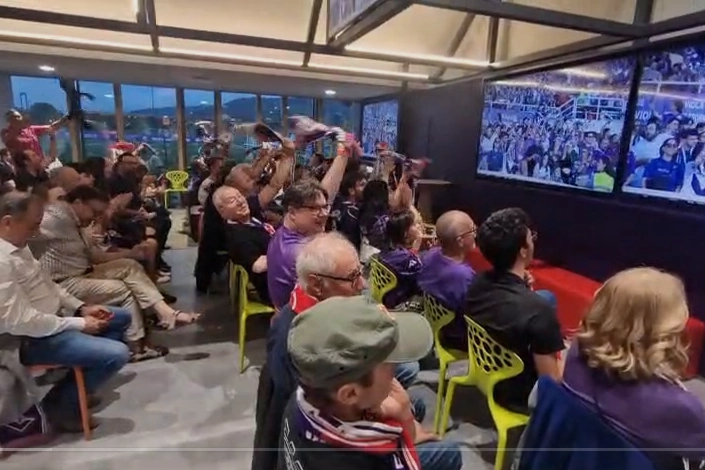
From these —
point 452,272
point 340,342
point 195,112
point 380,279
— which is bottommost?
point 380,279

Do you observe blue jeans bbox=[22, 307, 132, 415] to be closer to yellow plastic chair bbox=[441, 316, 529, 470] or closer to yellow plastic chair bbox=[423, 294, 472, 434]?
yellow plastic chair bbox=[423, 294, 472, 434]

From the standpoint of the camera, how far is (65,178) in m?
3.37

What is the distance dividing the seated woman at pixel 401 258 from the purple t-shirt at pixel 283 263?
749mm

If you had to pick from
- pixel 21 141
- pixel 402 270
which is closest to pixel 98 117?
pixel 21 141

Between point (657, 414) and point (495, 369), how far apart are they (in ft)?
2.41

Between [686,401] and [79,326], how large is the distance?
2368 mm

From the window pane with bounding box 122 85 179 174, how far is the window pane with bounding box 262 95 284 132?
1948 mm

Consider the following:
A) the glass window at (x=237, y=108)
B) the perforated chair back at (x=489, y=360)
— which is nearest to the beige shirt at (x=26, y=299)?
the perforated chair back at (x=489, y=360)

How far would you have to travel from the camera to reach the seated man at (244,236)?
290cm

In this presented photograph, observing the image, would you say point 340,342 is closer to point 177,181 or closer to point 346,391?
point 346,391

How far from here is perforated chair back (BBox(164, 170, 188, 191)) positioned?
9.22 m

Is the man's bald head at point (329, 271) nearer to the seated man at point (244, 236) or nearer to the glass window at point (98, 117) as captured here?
the seated man at point (244, 236)

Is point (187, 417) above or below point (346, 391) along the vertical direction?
below

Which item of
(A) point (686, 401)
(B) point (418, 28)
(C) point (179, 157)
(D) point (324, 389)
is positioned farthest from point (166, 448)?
(C) point (179, 157)
